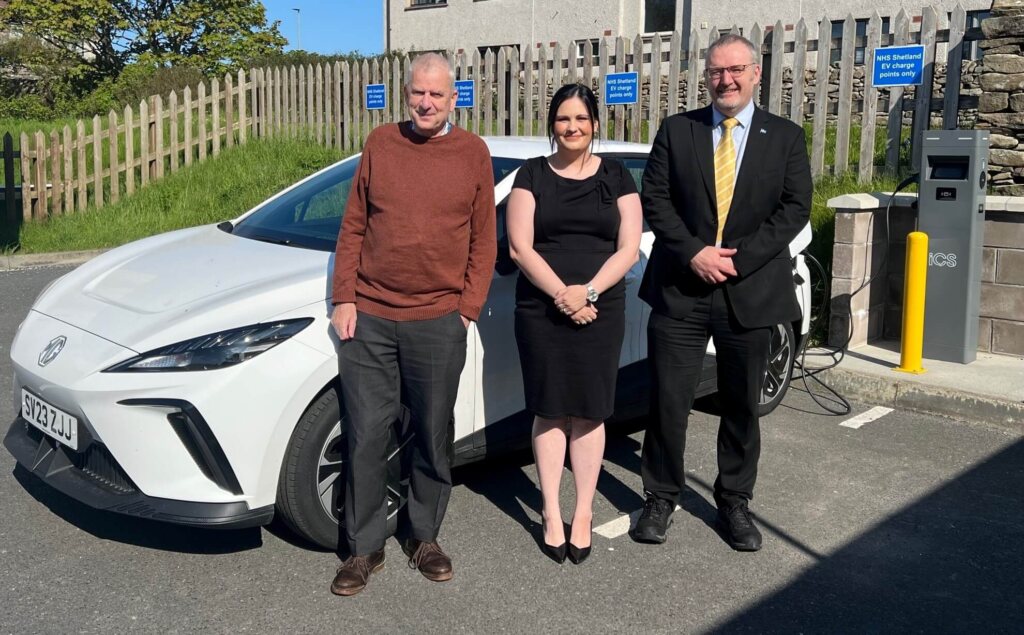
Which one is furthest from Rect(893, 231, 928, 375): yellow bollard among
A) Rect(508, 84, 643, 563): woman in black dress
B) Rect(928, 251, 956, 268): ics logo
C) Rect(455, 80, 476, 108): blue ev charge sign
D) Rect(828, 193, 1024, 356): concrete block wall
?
Rect(455, 80, 476, 108): blue ev charge sign

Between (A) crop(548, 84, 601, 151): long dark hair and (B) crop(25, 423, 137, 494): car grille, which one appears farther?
(A) crop(548, 84, 601, 151): long dark hair

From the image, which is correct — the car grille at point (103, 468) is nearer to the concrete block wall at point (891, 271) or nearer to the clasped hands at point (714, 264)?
the clasped hands at point (714, 264)

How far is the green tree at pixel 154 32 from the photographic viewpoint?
30562 millimetres

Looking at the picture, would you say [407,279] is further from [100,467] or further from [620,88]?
[620,88]

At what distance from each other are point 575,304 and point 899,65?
18.0 feet

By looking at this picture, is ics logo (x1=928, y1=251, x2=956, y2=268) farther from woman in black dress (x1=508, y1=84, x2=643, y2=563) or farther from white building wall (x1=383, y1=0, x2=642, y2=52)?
white building wall (x1=383, y1=0, x2=642, y2=52)

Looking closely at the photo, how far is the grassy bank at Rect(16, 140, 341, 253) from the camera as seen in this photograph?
11.8 m

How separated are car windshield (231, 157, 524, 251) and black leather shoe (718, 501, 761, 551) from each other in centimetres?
179

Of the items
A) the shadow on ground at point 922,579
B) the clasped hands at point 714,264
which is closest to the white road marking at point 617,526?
the shadow on ground at point 922,579

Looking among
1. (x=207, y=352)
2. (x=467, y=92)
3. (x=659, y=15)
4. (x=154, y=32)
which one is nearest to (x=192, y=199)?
(x=467, y=92)

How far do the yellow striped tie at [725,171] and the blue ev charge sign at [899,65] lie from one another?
15.4 feet

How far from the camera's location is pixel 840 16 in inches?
771

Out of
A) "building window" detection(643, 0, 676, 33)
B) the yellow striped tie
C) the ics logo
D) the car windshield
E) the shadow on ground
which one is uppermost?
"building window" detection(643, 0, 676, 33)

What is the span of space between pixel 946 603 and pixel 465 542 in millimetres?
1816
